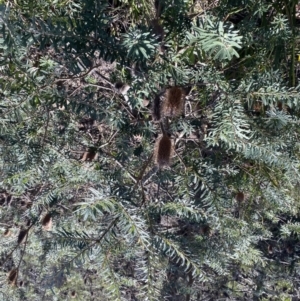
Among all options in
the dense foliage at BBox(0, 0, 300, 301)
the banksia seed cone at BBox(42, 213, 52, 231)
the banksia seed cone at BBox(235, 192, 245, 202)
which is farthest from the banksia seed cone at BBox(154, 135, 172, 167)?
the banksia seed cone at BBox(42, 213, 52, 231)

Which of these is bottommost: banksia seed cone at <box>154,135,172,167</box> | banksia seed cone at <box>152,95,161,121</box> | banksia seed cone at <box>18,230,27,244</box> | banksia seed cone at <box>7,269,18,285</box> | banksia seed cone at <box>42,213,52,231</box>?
banksia seed cone at <box>7,269,18,285</box>

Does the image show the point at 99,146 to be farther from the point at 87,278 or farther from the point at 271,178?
the point at 87,278

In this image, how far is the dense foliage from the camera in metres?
0.83

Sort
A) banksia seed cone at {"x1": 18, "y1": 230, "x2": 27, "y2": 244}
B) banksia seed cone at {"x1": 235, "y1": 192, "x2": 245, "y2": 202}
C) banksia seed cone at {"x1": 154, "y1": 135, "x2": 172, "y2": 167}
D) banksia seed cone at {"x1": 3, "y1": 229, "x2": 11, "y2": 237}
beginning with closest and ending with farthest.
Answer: banksia seed cone at {"x1": 154, "y1": 135, "x2": 172, "y2": 167} → banksia seed cone at {"x1": 235, "y1": 192, "x2": 245, "y2": 202} → banksia seed cone at {"x1": 18, "y1": 230, "x2": 27, "y2": 244} → banksia seed cone at {"x1": 3, "y1": 229, "x2": 11, "y2": 237}

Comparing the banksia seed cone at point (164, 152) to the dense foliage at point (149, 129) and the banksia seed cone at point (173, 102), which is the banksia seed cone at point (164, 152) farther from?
the banksia seed cone at point (173, 102)

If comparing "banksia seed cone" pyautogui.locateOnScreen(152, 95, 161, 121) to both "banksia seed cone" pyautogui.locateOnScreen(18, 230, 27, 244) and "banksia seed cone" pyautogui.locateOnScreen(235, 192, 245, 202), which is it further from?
"banksia seed cone" pyautogui.locateOnScreen(18, 230, 27, 244)

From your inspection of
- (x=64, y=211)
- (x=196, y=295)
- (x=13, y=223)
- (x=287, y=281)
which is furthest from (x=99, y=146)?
(x=287, y=281)

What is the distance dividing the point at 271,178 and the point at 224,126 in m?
0.44

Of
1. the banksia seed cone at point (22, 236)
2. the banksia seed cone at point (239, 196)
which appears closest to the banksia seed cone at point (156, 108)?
the banksia seed cone at point (239, 196)

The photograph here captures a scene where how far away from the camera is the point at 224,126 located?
88 centimetres

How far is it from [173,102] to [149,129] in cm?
22

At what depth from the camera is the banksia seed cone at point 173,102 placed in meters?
0.89

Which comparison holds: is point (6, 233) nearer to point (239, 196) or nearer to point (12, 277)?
point (12, 277)

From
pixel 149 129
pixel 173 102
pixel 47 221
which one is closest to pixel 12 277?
pixel 47 221
